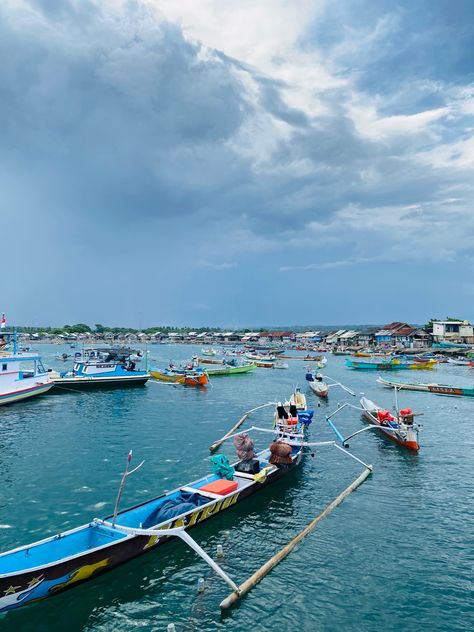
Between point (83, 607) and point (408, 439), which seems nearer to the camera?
point (83, 607)

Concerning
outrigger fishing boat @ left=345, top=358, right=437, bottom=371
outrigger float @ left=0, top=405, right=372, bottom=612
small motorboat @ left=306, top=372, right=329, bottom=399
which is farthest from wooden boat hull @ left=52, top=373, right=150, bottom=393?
outrigger fishing boat @ left=345, top=358, right=437, bottom=371

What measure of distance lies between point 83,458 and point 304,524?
15.2 metres

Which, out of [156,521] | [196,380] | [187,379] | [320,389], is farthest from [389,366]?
[156,521]

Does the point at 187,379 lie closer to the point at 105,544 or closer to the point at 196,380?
the point at 196,380

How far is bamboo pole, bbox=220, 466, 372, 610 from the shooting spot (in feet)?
39.4

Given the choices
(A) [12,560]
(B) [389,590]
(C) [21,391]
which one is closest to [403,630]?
(B) [389,590]

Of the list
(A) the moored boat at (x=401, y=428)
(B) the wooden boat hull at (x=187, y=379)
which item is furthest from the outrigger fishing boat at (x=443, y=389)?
(B) the wooden boat hull at (x=187, y=379)

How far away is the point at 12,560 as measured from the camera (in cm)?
1190

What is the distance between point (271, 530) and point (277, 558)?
8.58 feet

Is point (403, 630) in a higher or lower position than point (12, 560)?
lower

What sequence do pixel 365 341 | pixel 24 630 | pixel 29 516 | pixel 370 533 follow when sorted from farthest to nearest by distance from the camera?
pixel 365 341 < pixel 29 516 < pixel 370 533 < pixel 24 630

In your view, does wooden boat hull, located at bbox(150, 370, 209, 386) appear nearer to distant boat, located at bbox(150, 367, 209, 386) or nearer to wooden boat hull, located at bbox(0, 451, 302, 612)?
distant boat, located at bbox(150, 367, 209, 386)

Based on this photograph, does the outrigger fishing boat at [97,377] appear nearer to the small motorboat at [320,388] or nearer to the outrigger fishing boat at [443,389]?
the small motorboat at [320,388]

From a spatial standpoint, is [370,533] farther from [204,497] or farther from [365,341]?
[365,341]
